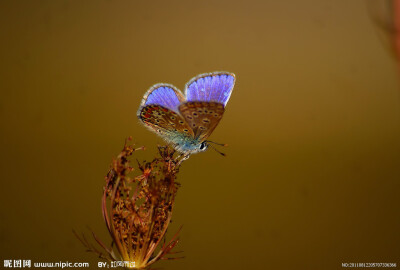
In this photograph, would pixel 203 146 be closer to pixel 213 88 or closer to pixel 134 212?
pixel 213 88

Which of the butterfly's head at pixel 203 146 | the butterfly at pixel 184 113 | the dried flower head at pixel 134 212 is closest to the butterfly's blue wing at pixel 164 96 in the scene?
the butterfly at pixel 184 113

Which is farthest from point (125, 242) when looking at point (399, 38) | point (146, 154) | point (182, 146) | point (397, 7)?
point (397, 7)

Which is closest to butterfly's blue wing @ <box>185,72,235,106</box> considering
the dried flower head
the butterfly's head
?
the butterfly's head

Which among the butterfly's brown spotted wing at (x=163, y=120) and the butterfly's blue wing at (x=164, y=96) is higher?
the butterfly's blue wing at (x=164, y=96)

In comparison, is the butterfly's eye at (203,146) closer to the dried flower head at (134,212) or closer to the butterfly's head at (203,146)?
the butterfly's head at (203,146)

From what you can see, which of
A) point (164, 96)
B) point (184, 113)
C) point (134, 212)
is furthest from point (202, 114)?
point (134, 212)

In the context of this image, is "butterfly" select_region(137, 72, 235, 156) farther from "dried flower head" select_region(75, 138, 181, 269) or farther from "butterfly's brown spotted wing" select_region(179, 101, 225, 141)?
"dried flower head" select_region(75, 138, 181, 269)
